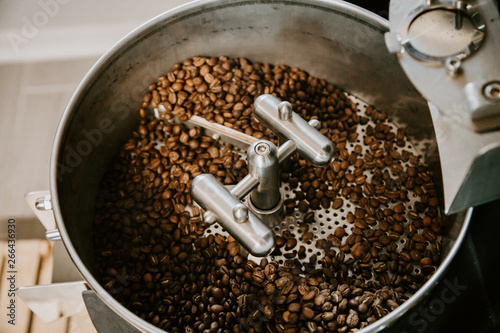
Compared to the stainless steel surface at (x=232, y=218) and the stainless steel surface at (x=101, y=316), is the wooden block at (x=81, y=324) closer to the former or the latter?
the stainless steel surface at (x=101, y=316)

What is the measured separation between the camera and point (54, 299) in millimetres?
909

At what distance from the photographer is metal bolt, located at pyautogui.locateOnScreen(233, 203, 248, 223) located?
608 millimetres

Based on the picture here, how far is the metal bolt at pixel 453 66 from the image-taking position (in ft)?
1.87

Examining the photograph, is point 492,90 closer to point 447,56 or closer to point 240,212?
point 447,56

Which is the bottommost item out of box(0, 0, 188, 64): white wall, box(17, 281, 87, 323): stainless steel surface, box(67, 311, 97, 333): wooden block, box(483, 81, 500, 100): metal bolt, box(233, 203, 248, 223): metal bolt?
box(67, 311, 97, 333): wooden block

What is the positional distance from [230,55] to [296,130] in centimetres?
38

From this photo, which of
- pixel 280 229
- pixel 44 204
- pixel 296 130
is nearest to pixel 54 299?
pixel 44 204

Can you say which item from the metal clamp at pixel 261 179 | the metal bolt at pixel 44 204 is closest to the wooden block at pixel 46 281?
the metal bolt at pixel 44 204

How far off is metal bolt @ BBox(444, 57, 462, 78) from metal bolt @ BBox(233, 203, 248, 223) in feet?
1.01

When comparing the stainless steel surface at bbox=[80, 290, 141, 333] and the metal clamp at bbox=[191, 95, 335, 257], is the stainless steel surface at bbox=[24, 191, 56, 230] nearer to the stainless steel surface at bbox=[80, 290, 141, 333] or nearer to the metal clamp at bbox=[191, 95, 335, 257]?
the stainless steel surface at bbox=[80, 290, 141, 333]

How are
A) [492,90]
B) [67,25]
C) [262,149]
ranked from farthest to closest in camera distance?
[67,25] < [262,149] < [492,90]

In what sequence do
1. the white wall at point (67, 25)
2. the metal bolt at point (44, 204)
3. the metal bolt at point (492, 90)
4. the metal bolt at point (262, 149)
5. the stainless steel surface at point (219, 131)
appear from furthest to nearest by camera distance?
1. the white wall at point (67, 25)
2. the stainless steel surface at point (219, 131)
3. the metal bolt at point (44, 204)
4. the metal bolt at point (262, 149)
5. the metal bolt at point (492, 90)

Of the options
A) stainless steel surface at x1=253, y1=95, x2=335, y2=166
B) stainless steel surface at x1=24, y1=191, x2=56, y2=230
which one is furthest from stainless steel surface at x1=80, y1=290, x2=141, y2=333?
stainless steel surface at x1=253, y1=95, x2=335, y2=166

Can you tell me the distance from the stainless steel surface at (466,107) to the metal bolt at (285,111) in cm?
17
